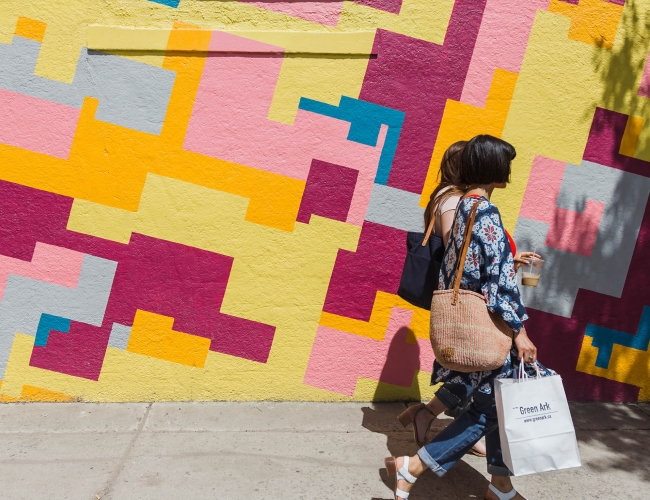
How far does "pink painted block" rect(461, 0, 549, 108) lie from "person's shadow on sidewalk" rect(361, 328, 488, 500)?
1520 millimetres

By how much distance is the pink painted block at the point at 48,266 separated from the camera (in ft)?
12.9

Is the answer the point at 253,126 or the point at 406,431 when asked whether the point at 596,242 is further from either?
the point at 253,126

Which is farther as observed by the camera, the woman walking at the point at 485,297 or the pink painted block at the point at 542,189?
the pink painted block at the point at 542,189

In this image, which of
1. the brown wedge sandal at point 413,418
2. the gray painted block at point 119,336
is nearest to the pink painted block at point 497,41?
the brown wedge sandal at point 413,418

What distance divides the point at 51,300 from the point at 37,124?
3.30ft

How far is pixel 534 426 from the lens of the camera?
8.96ft

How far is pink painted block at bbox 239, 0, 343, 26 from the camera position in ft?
13.0

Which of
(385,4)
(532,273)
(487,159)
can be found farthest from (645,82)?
(487,159)

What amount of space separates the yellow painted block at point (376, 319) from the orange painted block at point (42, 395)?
1576mm

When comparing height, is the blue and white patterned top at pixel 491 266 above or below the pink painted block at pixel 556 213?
below

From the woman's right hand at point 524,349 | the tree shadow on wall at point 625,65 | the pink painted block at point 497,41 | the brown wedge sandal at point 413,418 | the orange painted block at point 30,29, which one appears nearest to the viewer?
the woman's right hand at point 524,349

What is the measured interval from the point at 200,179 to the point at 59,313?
1.13 metres

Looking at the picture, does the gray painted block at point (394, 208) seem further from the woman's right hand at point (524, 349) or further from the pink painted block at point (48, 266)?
the pink painted block at point (48, 266)

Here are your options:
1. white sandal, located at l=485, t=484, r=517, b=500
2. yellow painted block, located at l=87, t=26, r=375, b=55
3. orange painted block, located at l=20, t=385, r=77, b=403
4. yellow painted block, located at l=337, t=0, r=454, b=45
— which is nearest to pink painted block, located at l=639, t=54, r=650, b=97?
yellow painted block, located at l=337, t=0, r=454, b=45
